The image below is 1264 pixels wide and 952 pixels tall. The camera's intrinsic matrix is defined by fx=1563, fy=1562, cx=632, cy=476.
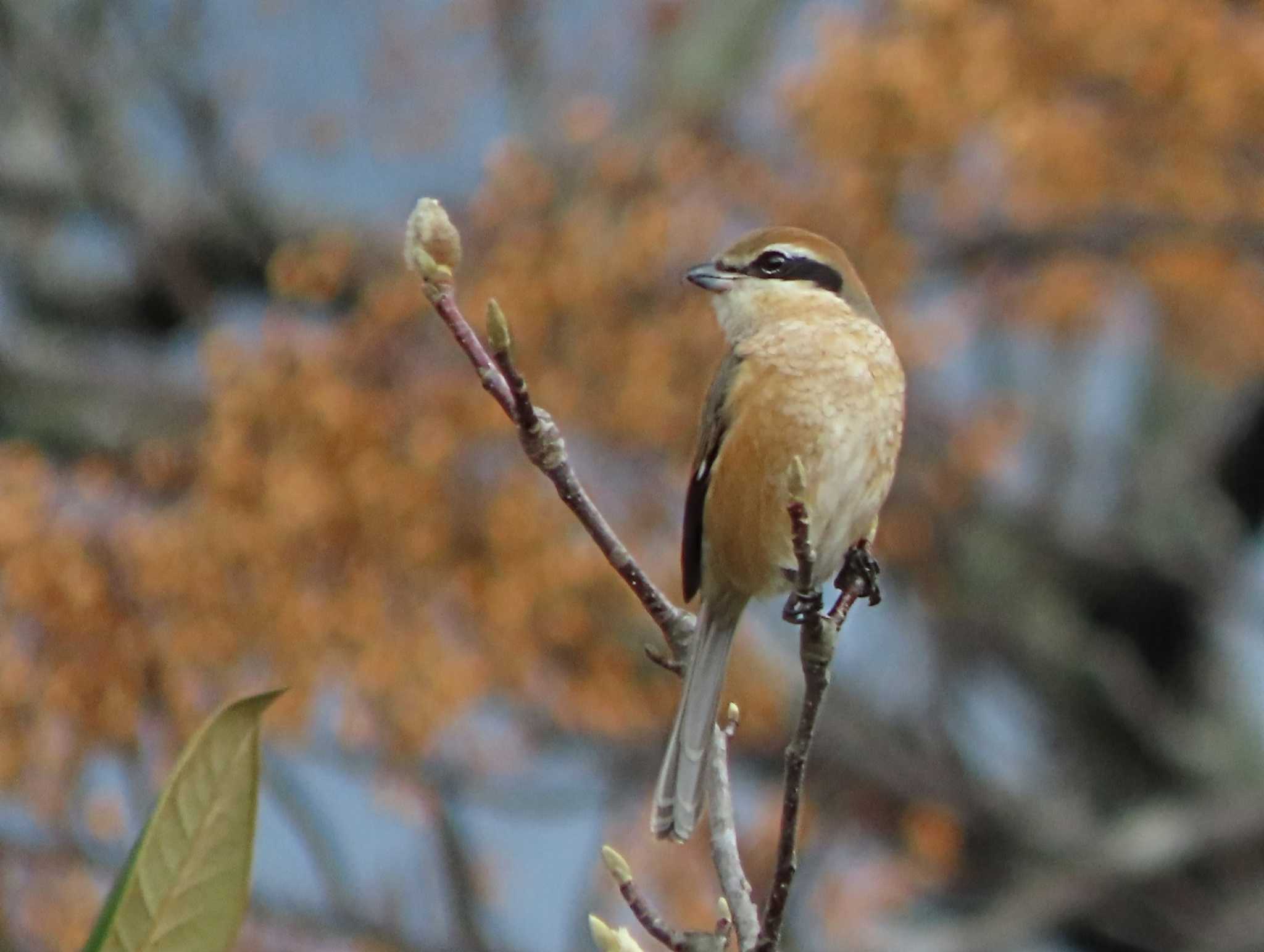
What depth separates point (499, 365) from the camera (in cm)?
142

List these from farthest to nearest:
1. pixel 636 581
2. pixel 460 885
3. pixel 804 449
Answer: pixel 460 885 < pixel 804 449 < pixel 636 581

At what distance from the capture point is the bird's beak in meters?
2.78

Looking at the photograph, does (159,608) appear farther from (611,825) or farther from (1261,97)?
(1261,97)

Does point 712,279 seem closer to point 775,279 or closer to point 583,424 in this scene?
point 775,279

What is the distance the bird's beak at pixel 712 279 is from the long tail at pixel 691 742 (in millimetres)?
604

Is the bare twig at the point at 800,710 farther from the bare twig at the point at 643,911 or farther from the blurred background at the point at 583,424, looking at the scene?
the blurred background at the point at 583,424

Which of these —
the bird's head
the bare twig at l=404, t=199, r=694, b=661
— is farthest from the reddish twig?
the bird's head

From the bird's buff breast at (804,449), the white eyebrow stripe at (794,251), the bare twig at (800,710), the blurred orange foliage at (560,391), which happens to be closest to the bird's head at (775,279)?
the white eyebrow stripe at (794,251)

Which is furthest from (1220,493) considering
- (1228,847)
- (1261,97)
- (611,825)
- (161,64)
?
(161,64)

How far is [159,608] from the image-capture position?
202 inches

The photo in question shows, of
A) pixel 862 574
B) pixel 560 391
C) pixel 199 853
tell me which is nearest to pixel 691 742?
pixel 862 574

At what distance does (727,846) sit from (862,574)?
0.41m

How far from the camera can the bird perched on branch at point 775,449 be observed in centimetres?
230

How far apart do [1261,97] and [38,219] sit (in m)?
5.37
